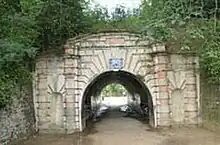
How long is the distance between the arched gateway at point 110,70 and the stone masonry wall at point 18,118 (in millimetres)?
654

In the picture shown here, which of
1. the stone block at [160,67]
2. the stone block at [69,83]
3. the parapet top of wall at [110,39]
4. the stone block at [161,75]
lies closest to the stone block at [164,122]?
the stone block at [161,75]

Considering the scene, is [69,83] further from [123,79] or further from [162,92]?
[123,79]

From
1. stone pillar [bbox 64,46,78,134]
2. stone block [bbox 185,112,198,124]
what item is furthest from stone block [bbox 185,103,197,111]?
stone pillar [bbox 64,46,78,134]

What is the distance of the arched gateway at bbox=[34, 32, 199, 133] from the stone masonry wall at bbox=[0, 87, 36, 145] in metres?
0.65

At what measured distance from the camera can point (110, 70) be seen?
1316cm

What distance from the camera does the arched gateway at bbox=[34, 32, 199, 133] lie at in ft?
42.1

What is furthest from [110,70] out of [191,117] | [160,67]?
[191,117]

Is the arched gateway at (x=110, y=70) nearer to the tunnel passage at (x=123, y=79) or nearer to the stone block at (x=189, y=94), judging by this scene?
the stone block at (x=189, y=94)

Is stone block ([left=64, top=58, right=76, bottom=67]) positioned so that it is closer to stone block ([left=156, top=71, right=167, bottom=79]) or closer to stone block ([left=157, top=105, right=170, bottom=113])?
stone block ([left=156, top=71, right=167, bottom=79])

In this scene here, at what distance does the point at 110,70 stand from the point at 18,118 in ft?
11.8

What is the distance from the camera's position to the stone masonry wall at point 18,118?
9.83 metres

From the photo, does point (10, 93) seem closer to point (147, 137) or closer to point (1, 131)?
point (1, 131)

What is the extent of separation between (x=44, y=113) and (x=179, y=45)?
199 inches

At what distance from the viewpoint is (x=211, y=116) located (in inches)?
472
